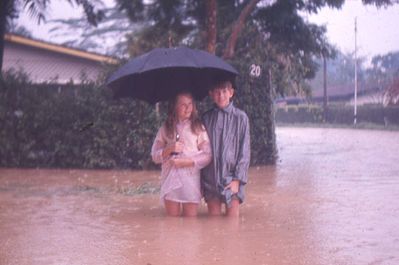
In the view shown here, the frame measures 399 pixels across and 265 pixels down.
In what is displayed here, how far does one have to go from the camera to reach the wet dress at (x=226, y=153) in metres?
7.70

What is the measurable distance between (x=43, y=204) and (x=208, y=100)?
5.75 meters

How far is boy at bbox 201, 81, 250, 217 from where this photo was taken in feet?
25.2

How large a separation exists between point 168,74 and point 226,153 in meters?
1.34

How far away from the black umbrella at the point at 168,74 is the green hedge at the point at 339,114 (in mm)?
31177

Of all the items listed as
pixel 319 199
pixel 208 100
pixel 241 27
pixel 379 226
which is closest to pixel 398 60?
pixel 241 27

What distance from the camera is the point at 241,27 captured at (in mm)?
17703

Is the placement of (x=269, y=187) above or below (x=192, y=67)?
below

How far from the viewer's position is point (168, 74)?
8297 mm

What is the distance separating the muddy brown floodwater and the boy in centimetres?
39

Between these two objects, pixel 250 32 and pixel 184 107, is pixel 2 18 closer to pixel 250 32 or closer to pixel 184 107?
pixel 250 32

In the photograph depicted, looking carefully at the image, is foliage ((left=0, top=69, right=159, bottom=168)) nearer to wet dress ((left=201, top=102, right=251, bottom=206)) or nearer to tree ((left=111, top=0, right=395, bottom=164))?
tree ((left=111, top=0, right=395, bottom=164))

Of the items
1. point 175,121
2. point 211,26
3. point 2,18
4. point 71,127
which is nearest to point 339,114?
point 211,26

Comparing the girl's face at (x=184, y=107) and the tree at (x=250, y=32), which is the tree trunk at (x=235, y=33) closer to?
the tree at (x=250, y=32)

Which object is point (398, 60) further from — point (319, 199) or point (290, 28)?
point (319, 199)
